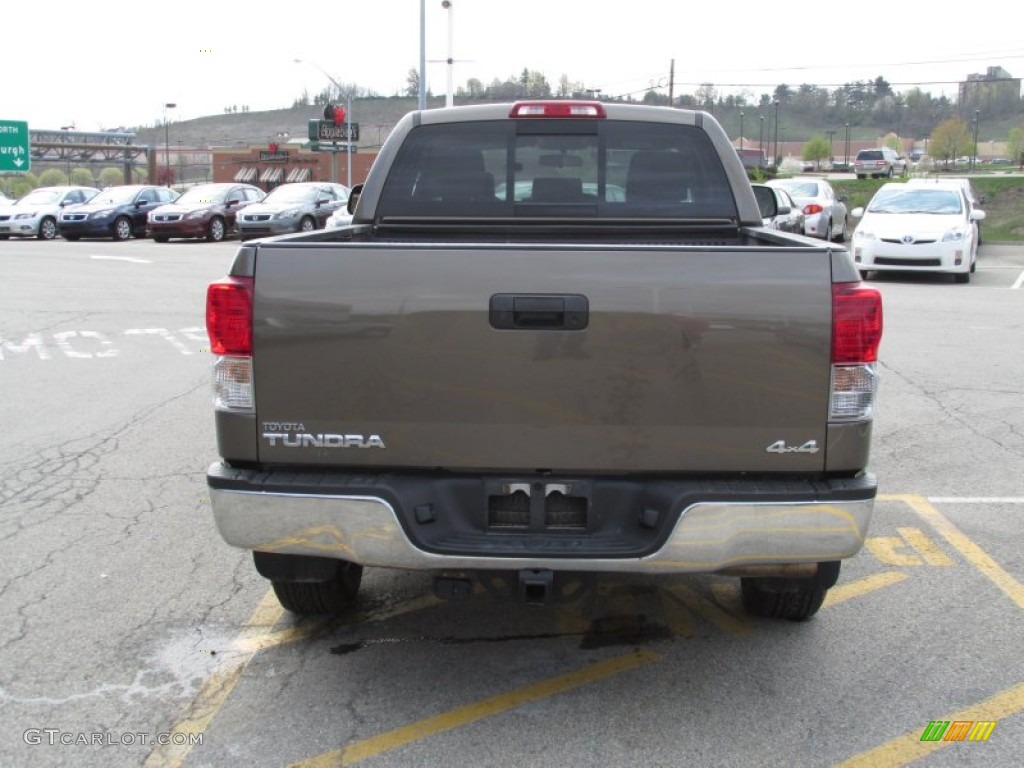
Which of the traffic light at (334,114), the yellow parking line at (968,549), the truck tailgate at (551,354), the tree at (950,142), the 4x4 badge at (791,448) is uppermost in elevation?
the tree at (950,142)

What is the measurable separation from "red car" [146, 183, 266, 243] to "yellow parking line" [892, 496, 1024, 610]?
2545 centimetres

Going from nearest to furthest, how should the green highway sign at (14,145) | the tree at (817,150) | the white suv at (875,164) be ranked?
the green highway sign at (14,145), the white suv at (875,164), the tree at (817,150)

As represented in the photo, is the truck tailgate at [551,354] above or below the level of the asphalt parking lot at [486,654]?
above

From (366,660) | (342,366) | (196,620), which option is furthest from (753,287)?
(196,620)

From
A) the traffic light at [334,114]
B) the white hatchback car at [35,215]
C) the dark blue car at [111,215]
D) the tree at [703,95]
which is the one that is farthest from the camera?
the tree at [703,95]

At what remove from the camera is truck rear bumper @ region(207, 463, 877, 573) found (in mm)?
3256

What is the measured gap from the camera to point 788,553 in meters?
3.30

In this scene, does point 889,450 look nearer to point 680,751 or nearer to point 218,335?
point 680,751

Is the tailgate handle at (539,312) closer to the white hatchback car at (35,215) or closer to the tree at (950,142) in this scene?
the white hatchback car at (35,215)

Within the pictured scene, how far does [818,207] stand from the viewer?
2264 centimetres

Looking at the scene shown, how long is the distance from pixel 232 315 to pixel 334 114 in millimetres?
44922

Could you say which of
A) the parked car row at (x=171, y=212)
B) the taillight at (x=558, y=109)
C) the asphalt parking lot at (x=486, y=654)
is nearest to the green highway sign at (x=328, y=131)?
the parked car row at (x=171, y=212)

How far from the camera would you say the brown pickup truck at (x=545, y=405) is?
10.6 feet

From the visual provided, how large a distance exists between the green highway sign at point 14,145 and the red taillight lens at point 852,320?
1631 inches
